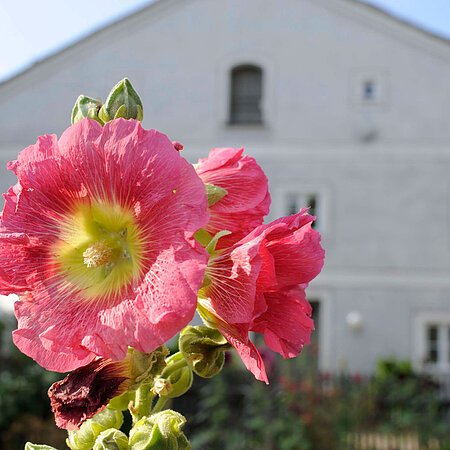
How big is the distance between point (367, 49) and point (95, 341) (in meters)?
14.2

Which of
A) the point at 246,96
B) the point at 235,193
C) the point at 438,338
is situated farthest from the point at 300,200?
the point at 235,193

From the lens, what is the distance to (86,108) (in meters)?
0.89

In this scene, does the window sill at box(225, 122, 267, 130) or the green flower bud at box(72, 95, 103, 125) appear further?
the window sill at box(225, 122, 267, 130)

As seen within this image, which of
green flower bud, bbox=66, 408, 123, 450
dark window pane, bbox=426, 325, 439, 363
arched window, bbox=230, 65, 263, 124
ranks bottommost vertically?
dark window pane, bbox=426, 325, 439, 363

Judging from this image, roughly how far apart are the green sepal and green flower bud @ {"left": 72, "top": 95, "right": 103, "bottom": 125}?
0.55 feet

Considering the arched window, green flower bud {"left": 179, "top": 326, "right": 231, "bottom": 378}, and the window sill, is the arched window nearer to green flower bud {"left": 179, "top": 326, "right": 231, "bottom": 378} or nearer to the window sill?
the window sill

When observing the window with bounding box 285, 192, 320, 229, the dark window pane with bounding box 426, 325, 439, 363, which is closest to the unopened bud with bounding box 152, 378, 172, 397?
the window with bounding box 285, 192, 320, 229

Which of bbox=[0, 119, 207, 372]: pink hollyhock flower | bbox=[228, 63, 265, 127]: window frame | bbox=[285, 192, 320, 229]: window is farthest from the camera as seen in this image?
bbox=[228, 63, 265, 127]: window frame

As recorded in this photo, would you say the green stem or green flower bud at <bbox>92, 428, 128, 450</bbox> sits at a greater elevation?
the green stem

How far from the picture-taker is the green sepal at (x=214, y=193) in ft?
→ 2.79

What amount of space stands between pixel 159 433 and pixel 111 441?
0.06 meters

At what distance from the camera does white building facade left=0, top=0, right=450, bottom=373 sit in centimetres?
1355

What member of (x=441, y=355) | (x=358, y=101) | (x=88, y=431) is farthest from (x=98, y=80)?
(x=88, y=431)

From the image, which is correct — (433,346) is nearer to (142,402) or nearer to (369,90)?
(369,90)
